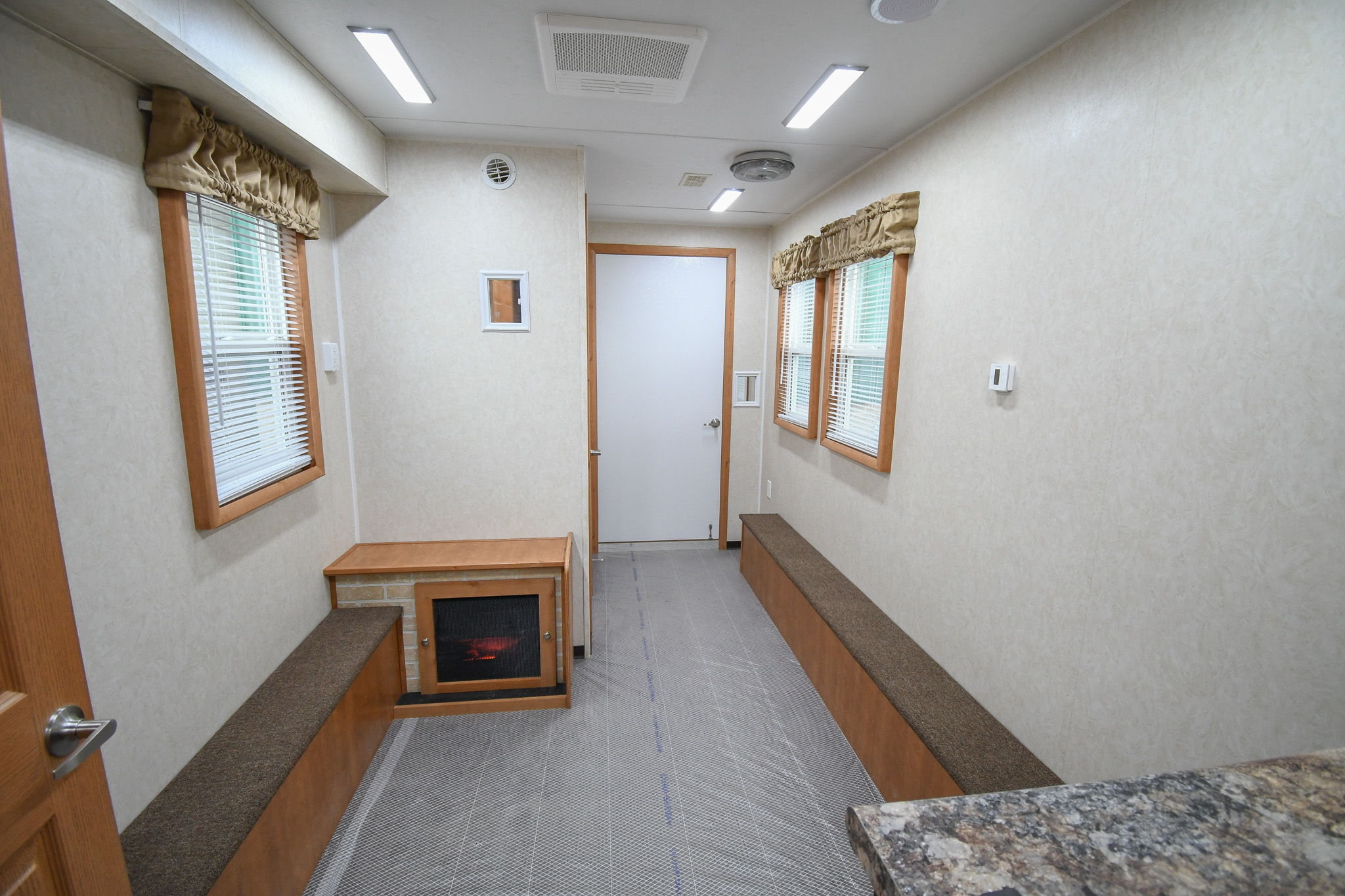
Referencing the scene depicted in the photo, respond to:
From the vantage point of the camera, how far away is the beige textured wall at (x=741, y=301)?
164 inches

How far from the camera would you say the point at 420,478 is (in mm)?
2666

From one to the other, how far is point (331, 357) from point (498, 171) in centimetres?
108

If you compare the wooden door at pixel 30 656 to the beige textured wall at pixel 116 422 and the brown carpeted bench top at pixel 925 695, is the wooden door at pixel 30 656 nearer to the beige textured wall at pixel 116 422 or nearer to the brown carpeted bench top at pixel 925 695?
the beige textured wall at pixel 116 422

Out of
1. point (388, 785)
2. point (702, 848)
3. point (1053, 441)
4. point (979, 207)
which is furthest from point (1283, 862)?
point (388, 785)

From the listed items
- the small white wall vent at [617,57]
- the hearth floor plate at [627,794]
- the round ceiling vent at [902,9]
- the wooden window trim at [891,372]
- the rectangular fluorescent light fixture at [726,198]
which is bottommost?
the hearth floor plate at [627,794]

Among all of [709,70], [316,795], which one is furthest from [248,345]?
[709,70]

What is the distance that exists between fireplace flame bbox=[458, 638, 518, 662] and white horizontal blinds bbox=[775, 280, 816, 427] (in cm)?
213

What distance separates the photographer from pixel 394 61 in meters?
1.75

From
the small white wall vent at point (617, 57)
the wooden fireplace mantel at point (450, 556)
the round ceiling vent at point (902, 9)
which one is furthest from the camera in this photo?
the wooden fireplace mantel at point (450, 556)

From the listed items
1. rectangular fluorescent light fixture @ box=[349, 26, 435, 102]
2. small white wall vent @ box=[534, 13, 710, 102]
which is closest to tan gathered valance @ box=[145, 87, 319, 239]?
rectangular fluorescent light fixture @ box=[349, 26, 435, 102]

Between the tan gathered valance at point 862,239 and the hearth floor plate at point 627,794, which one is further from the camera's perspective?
the tan gathered valance at point 862,239

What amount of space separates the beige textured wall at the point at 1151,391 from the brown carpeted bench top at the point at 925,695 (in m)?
0.07

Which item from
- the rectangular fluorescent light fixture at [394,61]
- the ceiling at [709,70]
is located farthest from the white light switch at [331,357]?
the rectangular fluorescent light fixture at [394,61]

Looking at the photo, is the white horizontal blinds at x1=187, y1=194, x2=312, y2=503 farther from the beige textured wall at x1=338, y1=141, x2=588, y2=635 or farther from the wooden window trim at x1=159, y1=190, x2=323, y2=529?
the beige textured wall at x1=338, y1=141, x2=588, y2=635
